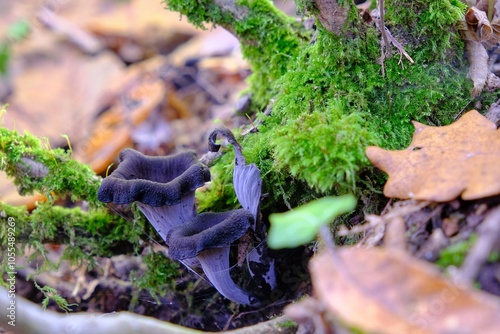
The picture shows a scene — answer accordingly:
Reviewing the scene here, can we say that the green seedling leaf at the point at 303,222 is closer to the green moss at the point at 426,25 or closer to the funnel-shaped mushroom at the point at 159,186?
the funnel-shaped mushroom at the point at 159,186

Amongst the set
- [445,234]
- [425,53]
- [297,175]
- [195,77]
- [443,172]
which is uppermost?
[425,53]

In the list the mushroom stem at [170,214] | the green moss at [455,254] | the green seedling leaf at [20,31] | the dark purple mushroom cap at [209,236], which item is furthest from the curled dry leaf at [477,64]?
the green seedling leaf at [20,31]

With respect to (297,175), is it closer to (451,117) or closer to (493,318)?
(451,117)

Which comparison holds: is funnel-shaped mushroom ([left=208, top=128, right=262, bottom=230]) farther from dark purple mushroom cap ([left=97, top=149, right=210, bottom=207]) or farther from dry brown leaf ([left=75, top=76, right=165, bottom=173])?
dry brown leaf ([left=75, top=76, right=165, bottom=173])

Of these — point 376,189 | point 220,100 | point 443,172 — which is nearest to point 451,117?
point 376,189

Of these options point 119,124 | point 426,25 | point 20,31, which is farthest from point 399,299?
point 20,31

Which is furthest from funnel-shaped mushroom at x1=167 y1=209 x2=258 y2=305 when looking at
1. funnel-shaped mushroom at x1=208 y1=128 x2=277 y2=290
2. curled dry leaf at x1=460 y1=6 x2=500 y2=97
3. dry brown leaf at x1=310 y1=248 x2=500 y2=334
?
curled dry leaf at x1=460 y1=6 x2=500 y2=97
